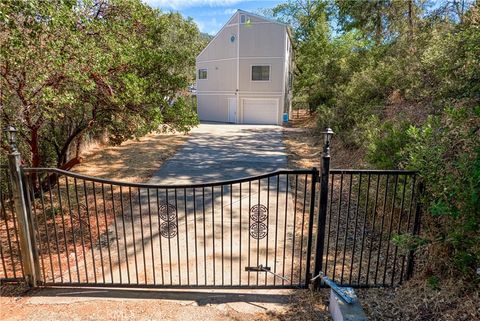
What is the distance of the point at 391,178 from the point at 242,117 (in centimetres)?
1729

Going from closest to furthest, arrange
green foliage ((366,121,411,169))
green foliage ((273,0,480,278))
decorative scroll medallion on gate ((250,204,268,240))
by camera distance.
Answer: green foliage ((273,0,480,278)) → decorative scroll medallion on gate ((250,204,268,240)) → green foliage ((366,121,411,169))

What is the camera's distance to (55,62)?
333 cm

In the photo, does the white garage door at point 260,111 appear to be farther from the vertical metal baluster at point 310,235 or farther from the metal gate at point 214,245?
the vertical metal baluster at point 310,235

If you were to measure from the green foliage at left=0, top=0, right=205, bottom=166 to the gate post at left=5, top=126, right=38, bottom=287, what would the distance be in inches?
38.5

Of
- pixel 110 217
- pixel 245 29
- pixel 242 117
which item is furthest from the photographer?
pixel 242 117

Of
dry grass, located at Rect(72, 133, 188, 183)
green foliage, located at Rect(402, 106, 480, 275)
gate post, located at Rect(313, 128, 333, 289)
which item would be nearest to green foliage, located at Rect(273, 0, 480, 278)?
green foliage, located at Rect(402, 106, 480, 275)

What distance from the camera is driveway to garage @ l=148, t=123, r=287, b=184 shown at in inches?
308

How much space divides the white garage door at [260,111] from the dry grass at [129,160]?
878 cm

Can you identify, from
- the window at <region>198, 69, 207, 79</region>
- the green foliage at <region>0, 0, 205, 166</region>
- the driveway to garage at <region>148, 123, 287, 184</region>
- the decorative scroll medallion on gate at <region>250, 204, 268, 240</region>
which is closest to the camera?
the decorative scroll medallion on gate at <region>250, 204, 268, 240</region>

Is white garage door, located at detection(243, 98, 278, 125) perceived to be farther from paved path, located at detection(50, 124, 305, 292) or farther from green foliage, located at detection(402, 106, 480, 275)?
green foliage, located at detection(402, 106, 480, 275)

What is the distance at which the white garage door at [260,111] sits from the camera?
20.5 m

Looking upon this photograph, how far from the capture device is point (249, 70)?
797 inches

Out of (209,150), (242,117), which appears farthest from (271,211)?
(242,117)

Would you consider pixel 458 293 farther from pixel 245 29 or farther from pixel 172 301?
pixel 245 29
